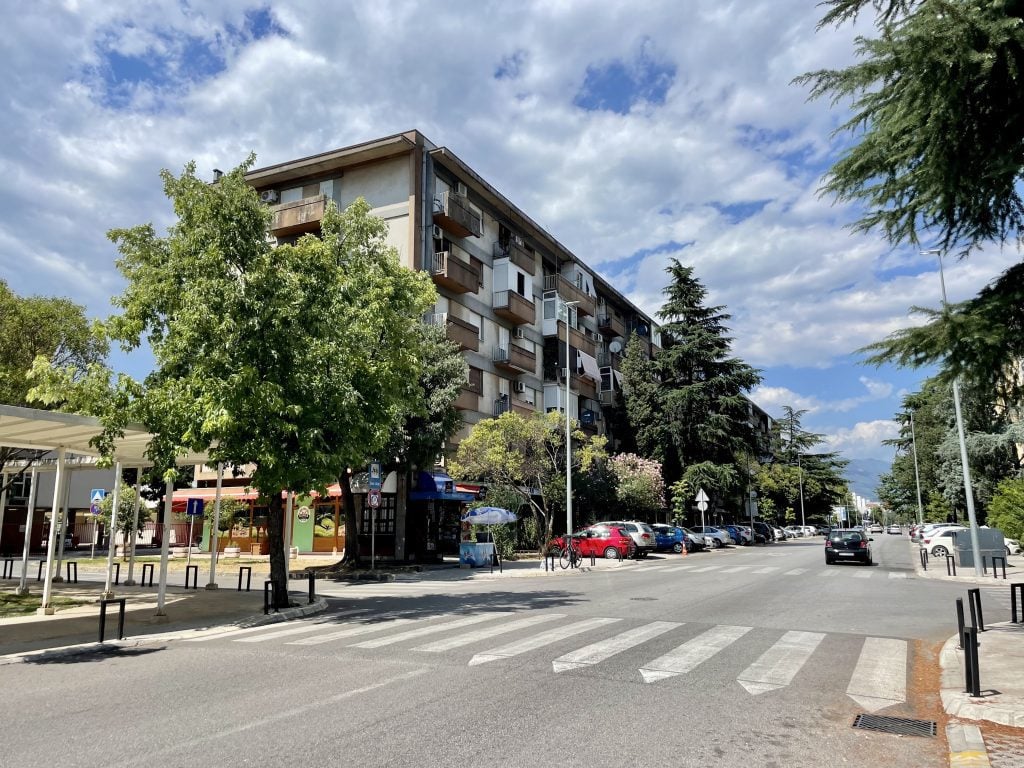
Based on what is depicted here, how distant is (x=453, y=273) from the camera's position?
33.2m

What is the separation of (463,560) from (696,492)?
24300 millimetres

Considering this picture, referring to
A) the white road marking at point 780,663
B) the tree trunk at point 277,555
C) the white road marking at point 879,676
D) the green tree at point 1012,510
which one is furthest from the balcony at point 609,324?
the white road marking at point 879,676

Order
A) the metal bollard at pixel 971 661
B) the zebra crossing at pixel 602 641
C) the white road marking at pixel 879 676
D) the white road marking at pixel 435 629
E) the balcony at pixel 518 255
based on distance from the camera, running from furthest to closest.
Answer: the balcony at pixel 518 255, the white road marking at pixel 435 629, the zebra crossing at pixel 602 641, the white road marking at pixel 879 676, the metal bollard at pixel 971 661

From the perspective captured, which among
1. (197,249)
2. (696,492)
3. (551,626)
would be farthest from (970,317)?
(696,492)

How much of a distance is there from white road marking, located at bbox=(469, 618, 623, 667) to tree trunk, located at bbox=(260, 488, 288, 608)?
642 centimetres

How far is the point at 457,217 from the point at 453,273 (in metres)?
2.95

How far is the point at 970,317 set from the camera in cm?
734

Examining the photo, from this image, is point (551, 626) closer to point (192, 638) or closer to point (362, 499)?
point (192, 638)

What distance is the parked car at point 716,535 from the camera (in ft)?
147

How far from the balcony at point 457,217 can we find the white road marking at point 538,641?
982 inches

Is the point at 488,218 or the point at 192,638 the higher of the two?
the point at 488,218

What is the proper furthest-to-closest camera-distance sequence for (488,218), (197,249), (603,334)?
(603,334) → (488,218) → (197,249)

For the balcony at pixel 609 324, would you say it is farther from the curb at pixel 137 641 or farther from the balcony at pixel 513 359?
the curb at pixel 137 641

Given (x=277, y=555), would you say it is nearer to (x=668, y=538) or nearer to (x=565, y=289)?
(x=668, y=538)
